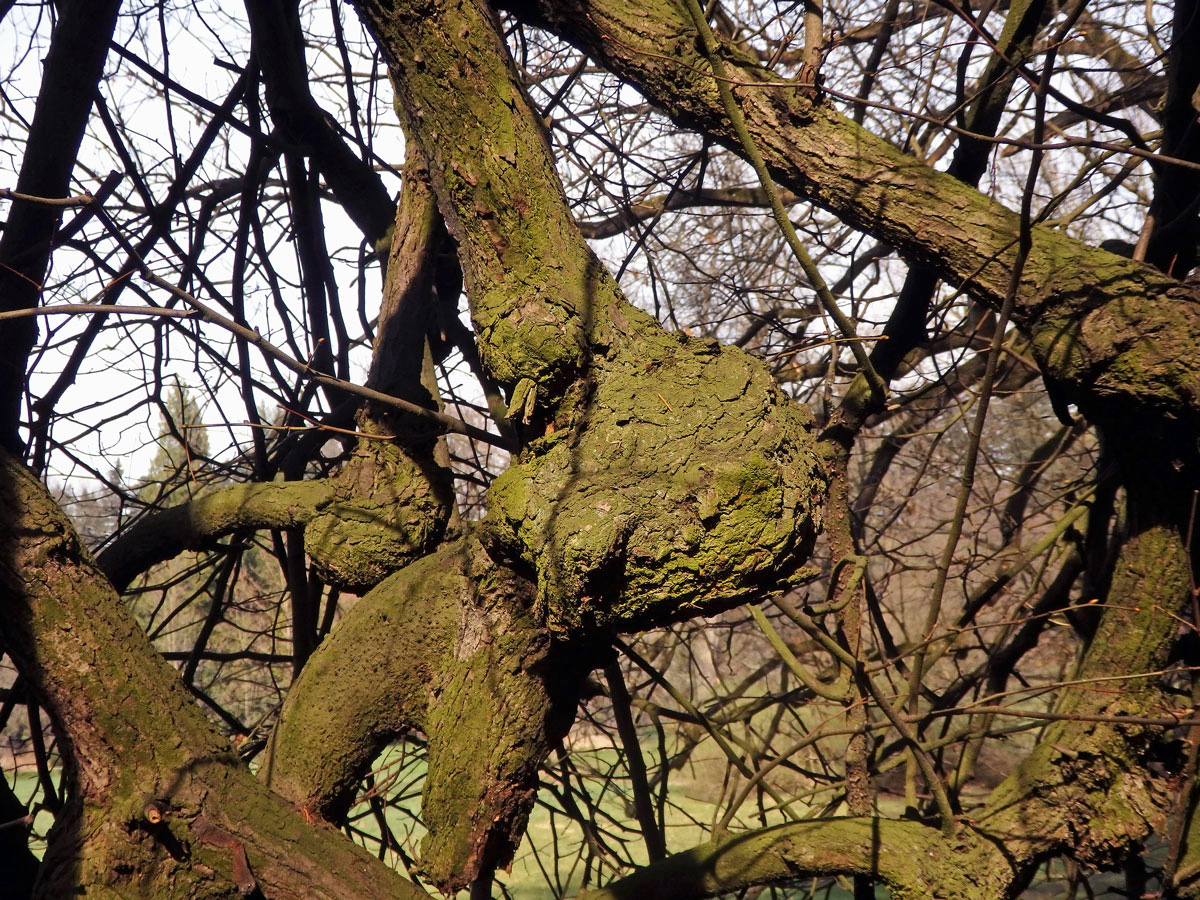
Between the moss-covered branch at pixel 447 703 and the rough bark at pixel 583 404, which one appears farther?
the moss-covered branch at pixel 447 703

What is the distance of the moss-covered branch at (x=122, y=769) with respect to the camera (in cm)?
162

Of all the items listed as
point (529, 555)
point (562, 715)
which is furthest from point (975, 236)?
point (562, 715)

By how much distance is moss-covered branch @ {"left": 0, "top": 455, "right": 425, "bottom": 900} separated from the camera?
162 cm

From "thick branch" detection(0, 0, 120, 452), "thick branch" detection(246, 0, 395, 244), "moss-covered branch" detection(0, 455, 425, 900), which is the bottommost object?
"moss-covered branch" detection(0, 455, 425, 900)

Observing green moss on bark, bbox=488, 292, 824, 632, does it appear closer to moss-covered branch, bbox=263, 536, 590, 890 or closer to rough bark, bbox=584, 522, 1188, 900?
moss-covered branch, bbox=263, 536, 590, 890

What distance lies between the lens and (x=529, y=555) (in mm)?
1523

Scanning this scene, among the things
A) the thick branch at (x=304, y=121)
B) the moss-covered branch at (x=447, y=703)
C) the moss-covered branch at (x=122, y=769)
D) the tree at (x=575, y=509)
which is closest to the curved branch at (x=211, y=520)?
the tree at (x=575, y=509)

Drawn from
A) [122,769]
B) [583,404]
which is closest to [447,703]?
[122,769]

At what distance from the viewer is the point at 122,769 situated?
5.44ft

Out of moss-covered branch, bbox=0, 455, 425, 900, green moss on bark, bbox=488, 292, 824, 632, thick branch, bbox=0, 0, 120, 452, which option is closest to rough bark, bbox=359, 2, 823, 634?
green moss on bark, bbox=488, 292, 824, 632

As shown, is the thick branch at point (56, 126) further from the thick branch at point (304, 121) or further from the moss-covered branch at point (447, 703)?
the moss-covered branch at point (447, 703)

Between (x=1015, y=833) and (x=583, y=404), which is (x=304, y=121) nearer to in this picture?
(x=583, y=404)

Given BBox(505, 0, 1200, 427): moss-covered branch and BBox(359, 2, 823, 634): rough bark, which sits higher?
BBox(505, 0, 1200, 427): moss-covered branch

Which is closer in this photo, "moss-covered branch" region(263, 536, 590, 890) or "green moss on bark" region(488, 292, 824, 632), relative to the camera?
"green moss on bark" region(488, 292, 824, 632)
